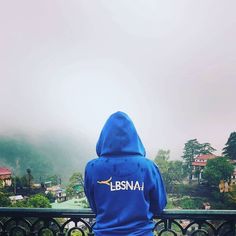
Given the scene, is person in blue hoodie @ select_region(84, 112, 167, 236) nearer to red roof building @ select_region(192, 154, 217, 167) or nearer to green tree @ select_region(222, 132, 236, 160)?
red roof building @ select_region(192, 154, 217, 167)

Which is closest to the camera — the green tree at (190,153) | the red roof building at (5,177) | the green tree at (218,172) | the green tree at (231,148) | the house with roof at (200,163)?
the red roof building at (5,177)

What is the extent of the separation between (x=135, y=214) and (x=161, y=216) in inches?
9.0

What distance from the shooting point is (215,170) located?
6.90 metres

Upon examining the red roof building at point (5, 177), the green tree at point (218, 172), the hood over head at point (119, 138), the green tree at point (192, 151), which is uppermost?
the hood over head at point (119, 138)

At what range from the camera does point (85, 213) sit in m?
1.33

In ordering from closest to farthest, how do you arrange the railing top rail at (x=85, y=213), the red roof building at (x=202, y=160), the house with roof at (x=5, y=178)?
the railing top rail at (x=85, y=213) < the house with roof at (x=5, y=178) < the red roof building at (x=202, y=160)

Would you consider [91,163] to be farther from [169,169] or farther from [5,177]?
[169,169]

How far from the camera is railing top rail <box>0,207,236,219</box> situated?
1.26m

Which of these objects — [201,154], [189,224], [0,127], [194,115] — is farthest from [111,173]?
[194,115]

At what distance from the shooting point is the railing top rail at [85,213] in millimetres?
1265

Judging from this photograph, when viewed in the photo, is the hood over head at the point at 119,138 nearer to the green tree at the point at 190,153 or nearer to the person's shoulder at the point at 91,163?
the person's shoulder at the point at 91,163

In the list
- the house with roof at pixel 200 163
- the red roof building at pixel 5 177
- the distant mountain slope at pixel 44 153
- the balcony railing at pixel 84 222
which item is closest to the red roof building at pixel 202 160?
the house with roof at pixel 200 163

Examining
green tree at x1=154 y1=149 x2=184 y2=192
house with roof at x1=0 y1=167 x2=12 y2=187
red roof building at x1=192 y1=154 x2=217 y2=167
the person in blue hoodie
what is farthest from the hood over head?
red roof building at x1=192 y1=154 x2=217 y2=167

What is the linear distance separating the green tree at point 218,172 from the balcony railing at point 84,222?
547 centimetres
